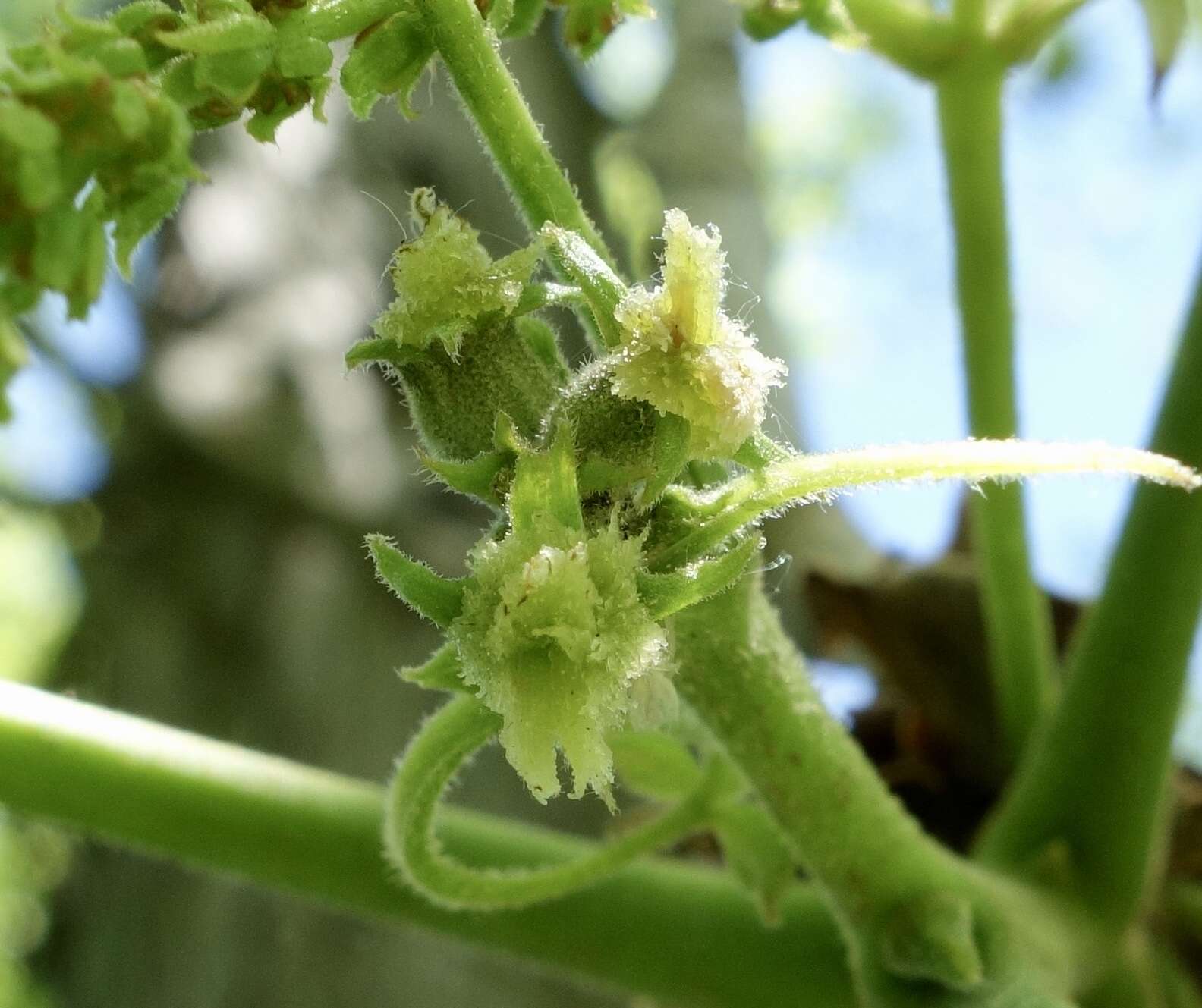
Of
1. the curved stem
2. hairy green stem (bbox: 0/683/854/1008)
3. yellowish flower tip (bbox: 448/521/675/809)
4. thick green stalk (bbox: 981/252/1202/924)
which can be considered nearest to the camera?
yellowish flower tip (bbox: 448/521/675/809)

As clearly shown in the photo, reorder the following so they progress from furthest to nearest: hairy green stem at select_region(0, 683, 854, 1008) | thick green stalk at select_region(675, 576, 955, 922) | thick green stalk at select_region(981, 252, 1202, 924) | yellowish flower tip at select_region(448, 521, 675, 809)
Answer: thick green stalk at select_region(981, 252, 1202, 924) < hairy green stem at select_region(0, 683, 854, 1008) < thick green stalk at select_region(675, 576, 955, 922) < yellowish flower tip at select_region(448, 521, 675, 809)

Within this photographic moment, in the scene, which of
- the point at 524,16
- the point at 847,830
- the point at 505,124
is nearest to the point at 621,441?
the point at 505,124

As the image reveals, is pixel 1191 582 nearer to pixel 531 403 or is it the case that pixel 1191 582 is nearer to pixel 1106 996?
pixel 1106 996

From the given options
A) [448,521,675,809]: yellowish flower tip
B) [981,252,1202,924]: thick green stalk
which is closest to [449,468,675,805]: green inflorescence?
[448,521,675,809]: yellowish flower tip


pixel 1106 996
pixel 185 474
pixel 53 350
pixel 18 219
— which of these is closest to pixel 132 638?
pixel 185 474

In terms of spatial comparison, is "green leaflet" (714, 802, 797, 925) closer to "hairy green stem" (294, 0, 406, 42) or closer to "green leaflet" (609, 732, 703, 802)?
"green leaflet" (609, 732, 703, 802)

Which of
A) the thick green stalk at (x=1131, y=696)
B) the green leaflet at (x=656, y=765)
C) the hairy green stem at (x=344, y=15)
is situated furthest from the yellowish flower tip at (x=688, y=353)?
the thick green stalk at (x=1131, y=696)
